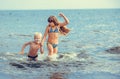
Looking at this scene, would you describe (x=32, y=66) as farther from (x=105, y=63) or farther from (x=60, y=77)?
(x=105, y=63)

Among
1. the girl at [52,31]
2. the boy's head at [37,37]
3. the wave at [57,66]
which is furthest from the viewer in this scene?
the girl at [52,31]

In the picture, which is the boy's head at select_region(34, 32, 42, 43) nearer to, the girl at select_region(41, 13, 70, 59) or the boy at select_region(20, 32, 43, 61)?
the boy at select_region(20, 32, 43, 61)

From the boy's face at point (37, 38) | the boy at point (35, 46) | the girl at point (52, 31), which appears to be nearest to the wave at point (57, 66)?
the boy at point (35, 46)

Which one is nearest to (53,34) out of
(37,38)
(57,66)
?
(37,38)

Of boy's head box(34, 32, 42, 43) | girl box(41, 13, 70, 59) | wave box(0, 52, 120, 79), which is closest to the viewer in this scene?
wave box(0, 52, 120, 79)

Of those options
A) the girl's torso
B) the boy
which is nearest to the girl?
the girl's torso

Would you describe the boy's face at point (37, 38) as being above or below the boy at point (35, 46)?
above

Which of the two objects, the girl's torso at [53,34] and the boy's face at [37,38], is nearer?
the boy's face at [37,38]

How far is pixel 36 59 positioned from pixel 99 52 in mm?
4705

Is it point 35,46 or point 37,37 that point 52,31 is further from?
point 35,46

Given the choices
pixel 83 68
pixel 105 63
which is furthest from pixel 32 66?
pixel 105 63

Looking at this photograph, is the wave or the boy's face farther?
the boy's face

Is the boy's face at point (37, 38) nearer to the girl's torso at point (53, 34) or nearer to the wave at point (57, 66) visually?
the girl's torso at point (53, 34)

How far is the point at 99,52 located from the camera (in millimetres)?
16672
